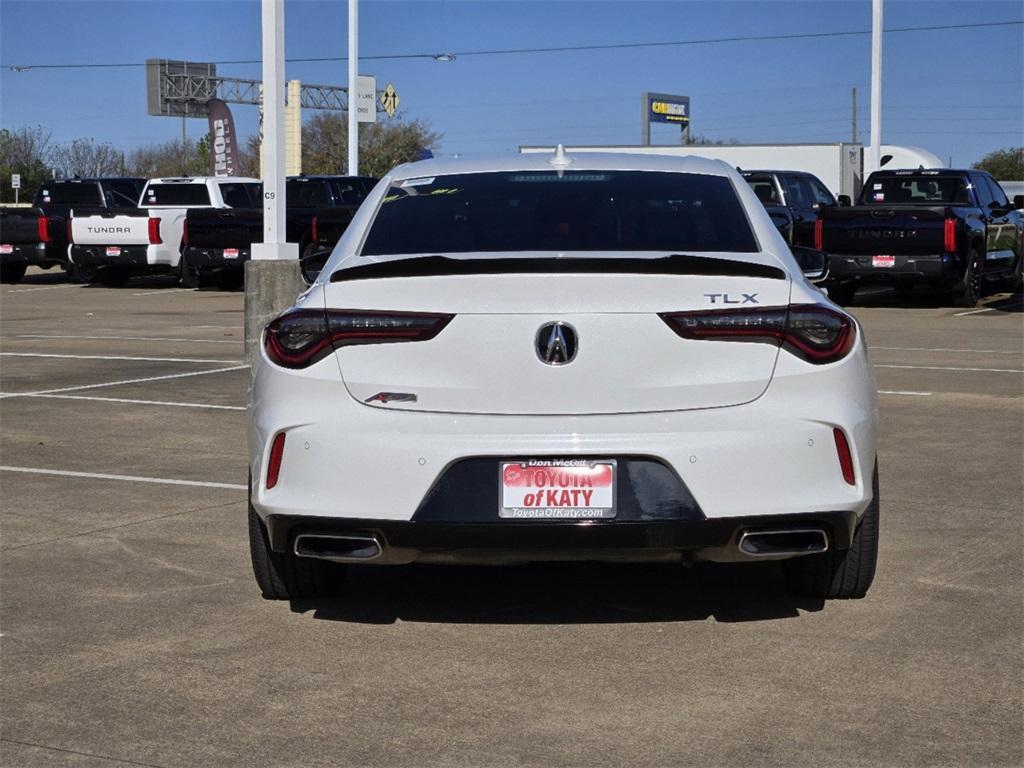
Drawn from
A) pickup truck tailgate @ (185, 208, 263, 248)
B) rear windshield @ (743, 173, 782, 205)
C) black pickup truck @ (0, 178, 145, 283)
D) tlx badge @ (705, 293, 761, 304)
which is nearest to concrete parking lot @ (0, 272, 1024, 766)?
tlx badge @ (705, 293, 761, 304)

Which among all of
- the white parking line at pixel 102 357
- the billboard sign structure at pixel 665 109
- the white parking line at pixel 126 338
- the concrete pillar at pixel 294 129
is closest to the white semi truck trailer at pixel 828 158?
the white parking line at pixel 126 338

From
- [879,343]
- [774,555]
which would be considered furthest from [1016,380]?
[774,555]

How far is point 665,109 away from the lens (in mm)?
93562

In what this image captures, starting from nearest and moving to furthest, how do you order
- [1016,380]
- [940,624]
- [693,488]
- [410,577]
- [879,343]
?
1. [693,488]
2. [940,624]
3. [410,577]
4. [1016,380]
5. [879,343]

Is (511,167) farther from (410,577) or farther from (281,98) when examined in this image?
(281,98)

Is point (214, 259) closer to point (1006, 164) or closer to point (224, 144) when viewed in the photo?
point (224, 144)

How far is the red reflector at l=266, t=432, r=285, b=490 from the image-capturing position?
17.0ft

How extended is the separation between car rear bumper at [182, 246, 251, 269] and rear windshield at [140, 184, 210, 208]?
9.44ft

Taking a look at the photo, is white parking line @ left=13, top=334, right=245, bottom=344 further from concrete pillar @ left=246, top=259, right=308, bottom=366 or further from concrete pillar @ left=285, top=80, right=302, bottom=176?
concrete pillar @ left=285, top=80, right=302, bottom=176

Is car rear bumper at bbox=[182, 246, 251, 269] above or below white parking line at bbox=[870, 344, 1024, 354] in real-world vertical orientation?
above

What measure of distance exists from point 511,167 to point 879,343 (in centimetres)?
1146

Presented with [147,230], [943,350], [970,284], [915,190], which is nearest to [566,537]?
[943,350]

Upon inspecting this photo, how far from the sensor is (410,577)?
6.42 metres

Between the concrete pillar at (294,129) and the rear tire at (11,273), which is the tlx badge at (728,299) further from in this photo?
the concrete pillar at (294,129)
